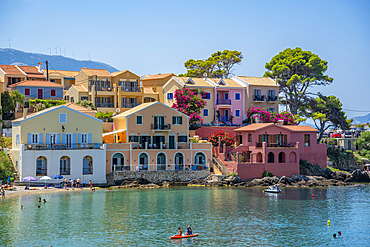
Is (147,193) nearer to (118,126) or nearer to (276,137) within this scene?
(118,126)

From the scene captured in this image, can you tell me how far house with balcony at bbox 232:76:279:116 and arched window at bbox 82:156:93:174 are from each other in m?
34.3

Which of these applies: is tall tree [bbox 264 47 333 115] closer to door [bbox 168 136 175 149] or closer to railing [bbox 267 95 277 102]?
railing [bbox 267 95 277 102]

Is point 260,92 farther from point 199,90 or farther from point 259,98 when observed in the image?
point 199,90

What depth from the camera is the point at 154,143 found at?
66312 mm

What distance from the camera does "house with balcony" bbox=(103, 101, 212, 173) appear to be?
62.4m

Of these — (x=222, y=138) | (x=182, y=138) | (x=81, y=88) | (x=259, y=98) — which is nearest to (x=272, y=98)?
(x=259, y=98)

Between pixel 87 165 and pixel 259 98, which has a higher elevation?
pixel 259 98

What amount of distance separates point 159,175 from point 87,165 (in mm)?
9622

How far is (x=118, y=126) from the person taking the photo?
68.2 m

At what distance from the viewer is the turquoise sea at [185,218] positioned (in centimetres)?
3588

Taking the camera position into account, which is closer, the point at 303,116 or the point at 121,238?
the point at 121,238

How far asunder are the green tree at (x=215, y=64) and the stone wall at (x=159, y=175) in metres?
36.0


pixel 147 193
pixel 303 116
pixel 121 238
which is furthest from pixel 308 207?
pixel 303 116

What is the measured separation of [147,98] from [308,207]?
45.7 metres
